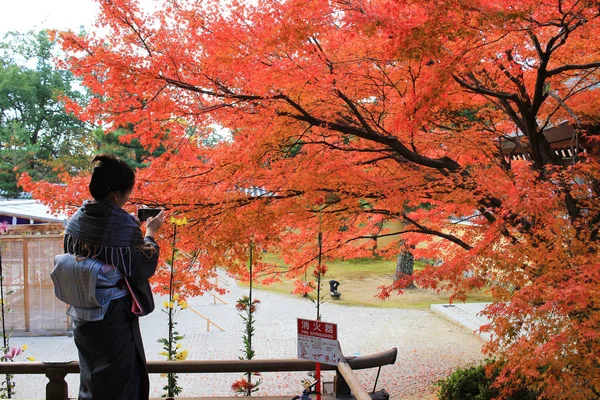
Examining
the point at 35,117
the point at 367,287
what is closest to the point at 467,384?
the point at 367,287

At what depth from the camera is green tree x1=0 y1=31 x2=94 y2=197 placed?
1866cm

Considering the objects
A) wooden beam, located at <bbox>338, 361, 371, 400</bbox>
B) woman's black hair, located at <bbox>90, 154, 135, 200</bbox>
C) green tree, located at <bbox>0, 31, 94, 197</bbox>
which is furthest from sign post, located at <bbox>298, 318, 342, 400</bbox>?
green tree, located at <bbox>0, 31, 94, 197</bbox>

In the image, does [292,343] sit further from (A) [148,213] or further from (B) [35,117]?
(B) [35,117]

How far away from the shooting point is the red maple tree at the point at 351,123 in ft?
10.9

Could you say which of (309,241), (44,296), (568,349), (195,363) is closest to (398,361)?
(309,241)

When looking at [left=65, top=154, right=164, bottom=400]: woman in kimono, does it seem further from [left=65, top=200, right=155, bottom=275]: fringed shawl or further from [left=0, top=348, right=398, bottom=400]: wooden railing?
[left=0, top=348, right=398, bottom=400]: wooden railing

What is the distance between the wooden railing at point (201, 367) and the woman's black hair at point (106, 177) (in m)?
1.74

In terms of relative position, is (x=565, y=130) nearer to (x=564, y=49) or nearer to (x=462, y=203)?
(x=564, y=49)

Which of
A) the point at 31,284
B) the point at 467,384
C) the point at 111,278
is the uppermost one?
the point at 111,278

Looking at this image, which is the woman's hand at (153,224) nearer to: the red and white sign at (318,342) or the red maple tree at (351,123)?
the red and white sign at (318,342)

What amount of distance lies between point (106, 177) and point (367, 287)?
45.6ft

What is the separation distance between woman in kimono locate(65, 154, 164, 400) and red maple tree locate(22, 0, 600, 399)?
75.0 inches

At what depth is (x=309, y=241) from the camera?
534cm

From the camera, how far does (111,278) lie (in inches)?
76.9
